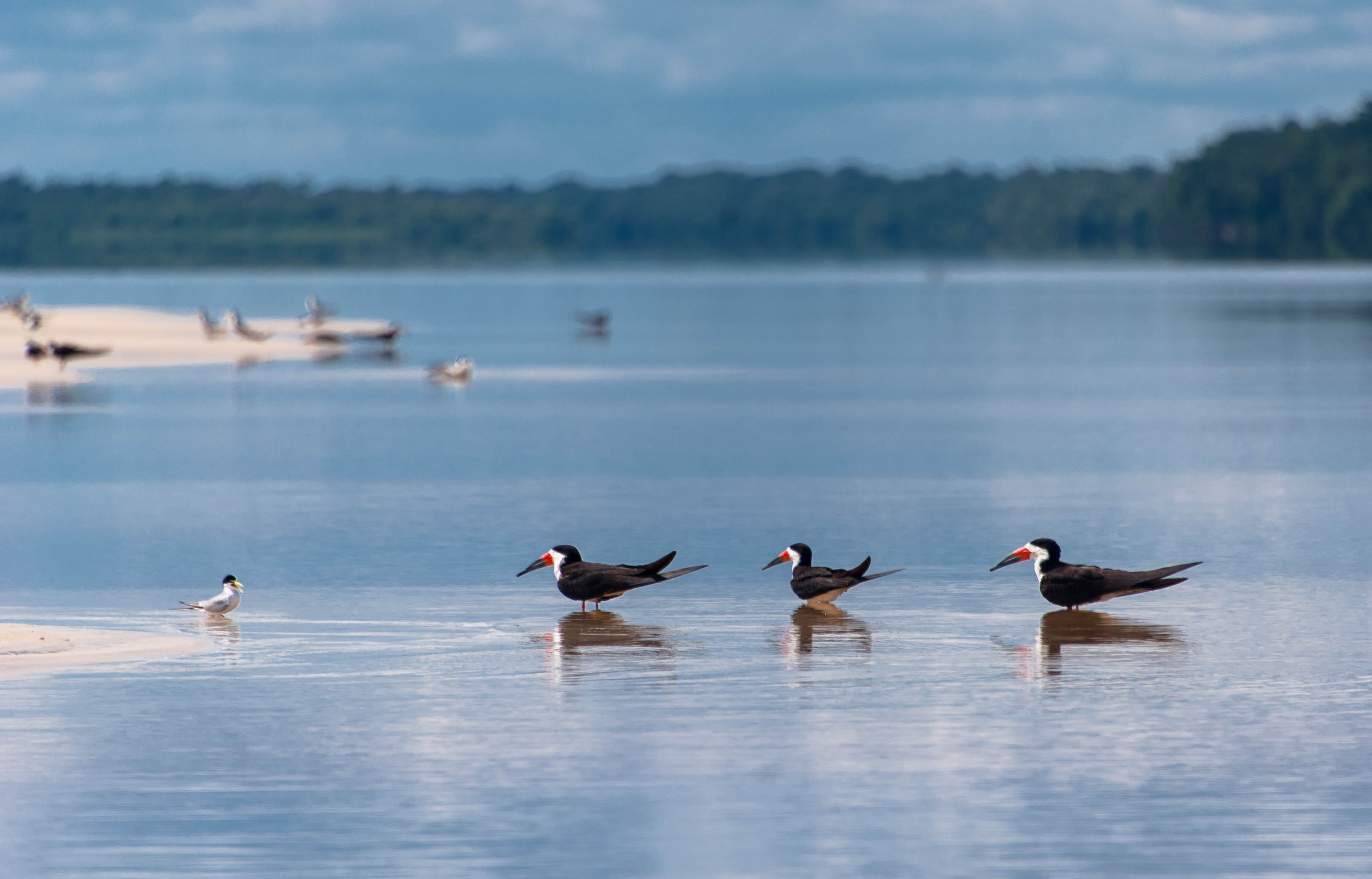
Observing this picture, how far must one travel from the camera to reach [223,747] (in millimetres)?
11266

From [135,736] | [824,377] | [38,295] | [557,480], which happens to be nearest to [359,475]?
[557,480]

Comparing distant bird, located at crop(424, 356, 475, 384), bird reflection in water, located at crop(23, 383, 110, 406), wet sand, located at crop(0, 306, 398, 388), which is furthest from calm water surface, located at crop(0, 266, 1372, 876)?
wet sand, located at crop(0, 306, 398, 388)

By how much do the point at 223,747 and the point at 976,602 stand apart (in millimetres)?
7013

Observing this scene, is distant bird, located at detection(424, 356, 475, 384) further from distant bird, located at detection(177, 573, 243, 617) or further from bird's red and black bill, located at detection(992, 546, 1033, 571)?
bird's red and black bill, located at detection(992, 546, 1033, 571)

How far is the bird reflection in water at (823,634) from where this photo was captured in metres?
14.3

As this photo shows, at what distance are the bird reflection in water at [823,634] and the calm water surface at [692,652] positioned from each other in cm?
6

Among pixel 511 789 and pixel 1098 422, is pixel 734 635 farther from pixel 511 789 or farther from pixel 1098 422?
pixel 1098 422

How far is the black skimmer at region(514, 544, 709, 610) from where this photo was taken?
1577cm

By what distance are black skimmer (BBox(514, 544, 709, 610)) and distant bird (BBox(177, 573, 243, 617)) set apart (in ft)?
6.98

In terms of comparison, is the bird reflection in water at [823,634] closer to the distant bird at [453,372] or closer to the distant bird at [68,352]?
the distant bird at [453,372]

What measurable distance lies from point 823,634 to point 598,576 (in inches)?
72.2

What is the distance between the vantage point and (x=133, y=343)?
6462 centimetres

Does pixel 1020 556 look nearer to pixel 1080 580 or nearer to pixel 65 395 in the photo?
pixel 1080 580

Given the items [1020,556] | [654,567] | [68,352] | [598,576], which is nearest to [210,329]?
[68,352]
